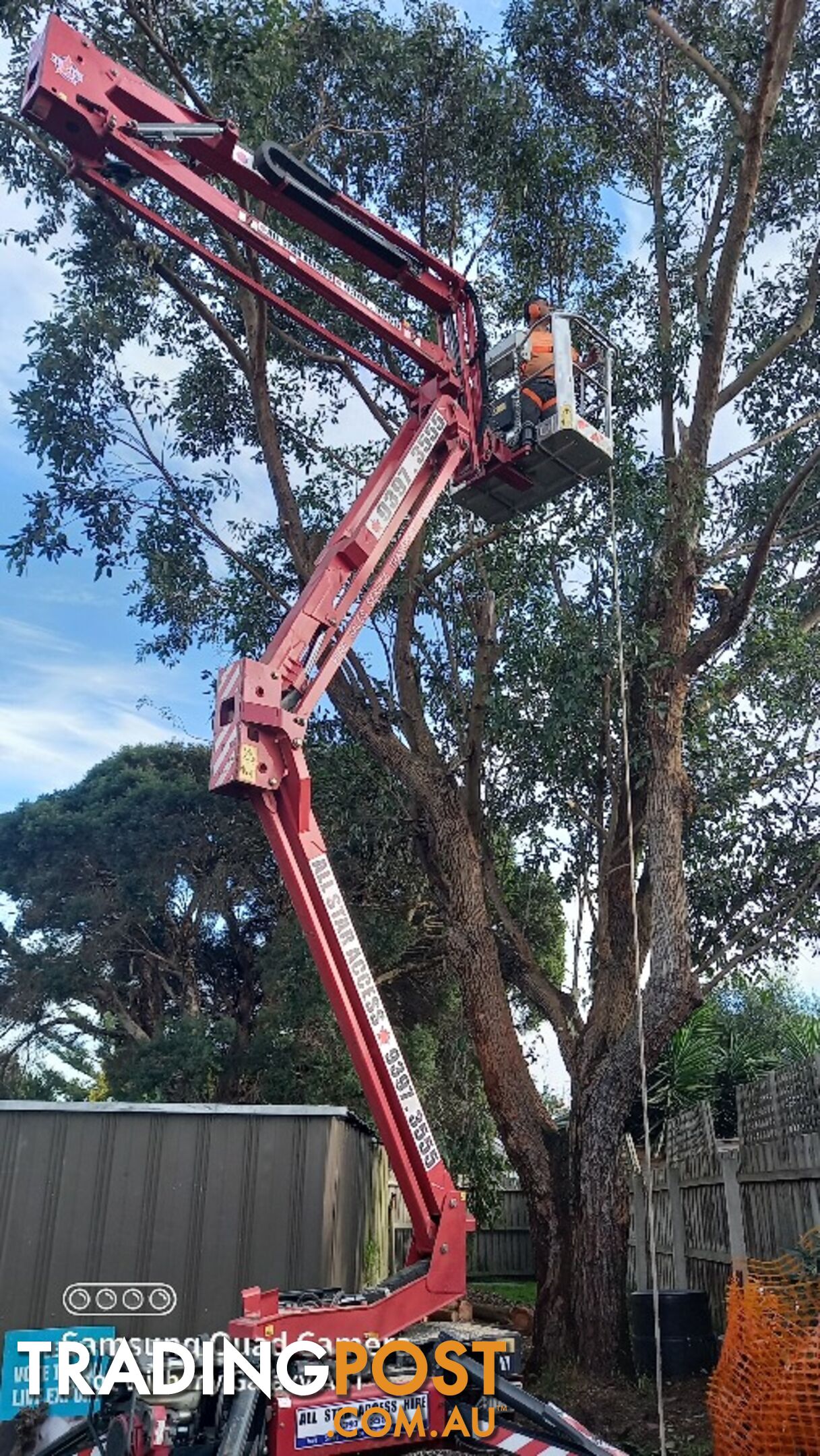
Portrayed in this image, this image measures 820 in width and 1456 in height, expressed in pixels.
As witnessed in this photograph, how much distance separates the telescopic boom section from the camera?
6.38 m

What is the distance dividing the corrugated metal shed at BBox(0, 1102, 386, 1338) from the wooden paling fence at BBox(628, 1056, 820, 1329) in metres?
3.20

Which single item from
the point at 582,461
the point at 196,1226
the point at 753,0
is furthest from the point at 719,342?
the point at 196,1226

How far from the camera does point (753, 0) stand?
1051 centimetres

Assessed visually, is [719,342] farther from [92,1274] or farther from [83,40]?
[92,1274]

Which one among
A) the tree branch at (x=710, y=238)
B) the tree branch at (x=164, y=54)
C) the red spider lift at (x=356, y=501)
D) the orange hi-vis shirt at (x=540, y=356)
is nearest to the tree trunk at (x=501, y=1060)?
the red spider lift at (x=356, y=501)

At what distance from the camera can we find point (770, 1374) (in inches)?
210

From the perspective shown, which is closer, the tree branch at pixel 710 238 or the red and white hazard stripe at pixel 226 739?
the red and white hazard stripe at pixel 226 739

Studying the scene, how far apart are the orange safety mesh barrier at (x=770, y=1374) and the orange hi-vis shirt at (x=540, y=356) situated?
619 cm

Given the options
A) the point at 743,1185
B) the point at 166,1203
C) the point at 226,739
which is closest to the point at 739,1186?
the point at 743,1185

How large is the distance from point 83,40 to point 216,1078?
49.9 ft

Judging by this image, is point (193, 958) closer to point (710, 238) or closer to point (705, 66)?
point (710, 238)

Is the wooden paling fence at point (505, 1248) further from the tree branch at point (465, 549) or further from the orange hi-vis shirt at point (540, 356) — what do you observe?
the orange hi-vis shirt at point (540, 356)

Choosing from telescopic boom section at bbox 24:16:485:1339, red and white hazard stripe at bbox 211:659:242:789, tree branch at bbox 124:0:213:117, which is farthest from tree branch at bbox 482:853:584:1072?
tree branch at bbox 124:0:213:117

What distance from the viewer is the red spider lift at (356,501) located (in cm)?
622
